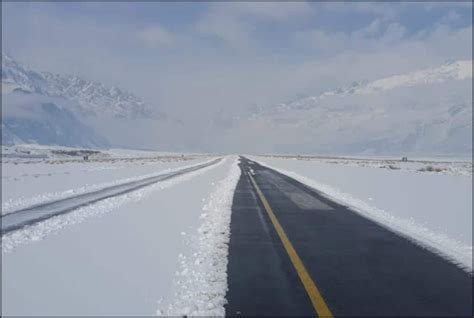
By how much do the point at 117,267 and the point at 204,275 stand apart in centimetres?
150

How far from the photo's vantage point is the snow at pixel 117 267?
21.0 ft

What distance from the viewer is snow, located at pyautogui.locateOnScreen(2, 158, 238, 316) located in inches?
252

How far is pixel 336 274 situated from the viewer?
826 centimetres

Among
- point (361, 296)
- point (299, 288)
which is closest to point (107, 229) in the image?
point (299, 288)

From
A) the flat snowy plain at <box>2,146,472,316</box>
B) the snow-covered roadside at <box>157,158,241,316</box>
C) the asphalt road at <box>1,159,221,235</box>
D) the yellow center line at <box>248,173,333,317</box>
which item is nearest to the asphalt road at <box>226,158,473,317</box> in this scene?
the yellow center line at <box>248,173,333,317</box>

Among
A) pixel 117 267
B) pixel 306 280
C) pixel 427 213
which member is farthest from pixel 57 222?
pixel 427 213

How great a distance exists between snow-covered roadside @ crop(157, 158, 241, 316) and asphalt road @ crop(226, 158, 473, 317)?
0.62ft

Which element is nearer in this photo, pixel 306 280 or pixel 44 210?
pixel 306 280

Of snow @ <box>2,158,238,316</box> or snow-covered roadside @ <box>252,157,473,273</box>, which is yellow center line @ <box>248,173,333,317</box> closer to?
snow @ <box>2,158,238,316</box>

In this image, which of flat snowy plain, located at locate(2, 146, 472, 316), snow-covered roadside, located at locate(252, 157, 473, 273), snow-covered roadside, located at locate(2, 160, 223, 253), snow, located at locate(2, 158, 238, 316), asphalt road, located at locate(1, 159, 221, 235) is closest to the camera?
snow, located at locate(2, 158, 238, 316)

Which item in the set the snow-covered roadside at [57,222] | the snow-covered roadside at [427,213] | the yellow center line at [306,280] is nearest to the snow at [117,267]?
the snow-covered roadside at [57,222]

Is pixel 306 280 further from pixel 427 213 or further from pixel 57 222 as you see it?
pixel 427 213

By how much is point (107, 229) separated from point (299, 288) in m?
6.38

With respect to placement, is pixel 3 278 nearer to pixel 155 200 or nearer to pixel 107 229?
pixel 107 229
